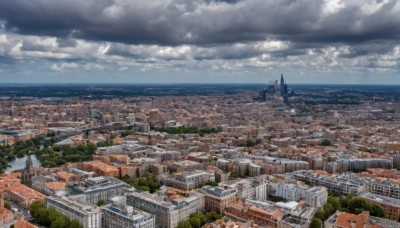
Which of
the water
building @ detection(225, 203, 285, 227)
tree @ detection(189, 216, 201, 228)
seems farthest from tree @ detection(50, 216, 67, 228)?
the water

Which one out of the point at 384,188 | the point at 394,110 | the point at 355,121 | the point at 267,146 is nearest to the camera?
the point at 384,188

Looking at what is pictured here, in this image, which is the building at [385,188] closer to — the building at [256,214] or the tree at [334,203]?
the tree at [334,203]

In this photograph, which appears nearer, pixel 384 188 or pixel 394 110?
pixel 384 188

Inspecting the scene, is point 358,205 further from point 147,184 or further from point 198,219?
point 147,184

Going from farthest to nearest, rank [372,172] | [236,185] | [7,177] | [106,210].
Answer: [372,172], [7,177], [236,185], [106,210]

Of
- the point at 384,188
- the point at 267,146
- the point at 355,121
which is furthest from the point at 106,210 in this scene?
the point at 355,121

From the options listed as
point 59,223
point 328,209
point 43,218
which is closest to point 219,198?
point 328,209

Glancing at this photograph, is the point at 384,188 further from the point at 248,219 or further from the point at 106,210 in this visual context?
the point at 106,210
